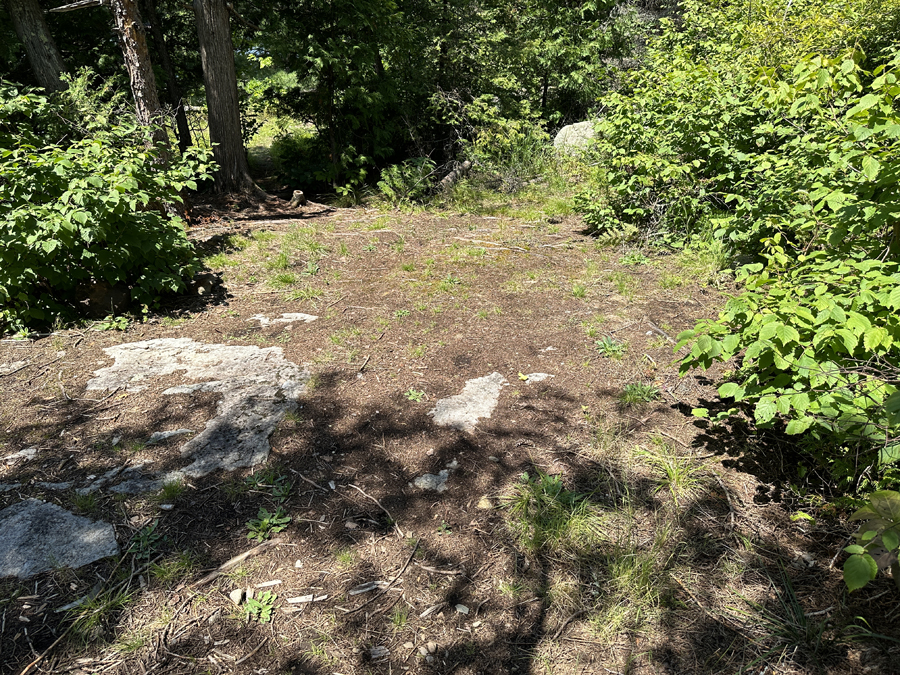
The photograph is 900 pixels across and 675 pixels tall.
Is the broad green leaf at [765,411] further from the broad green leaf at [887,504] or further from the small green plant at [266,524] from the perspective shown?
the small green plant at [266,524]

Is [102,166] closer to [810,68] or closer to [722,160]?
[810,68]

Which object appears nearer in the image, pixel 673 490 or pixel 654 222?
pixel 673 490

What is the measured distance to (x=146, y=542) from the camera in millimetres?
2305

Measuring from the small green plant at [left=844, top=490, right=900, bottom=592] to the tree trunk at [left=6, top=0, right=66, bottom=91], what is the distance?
9.78 m

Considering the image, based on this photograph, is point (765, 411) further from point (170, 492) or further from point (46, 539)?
point (46, 539)

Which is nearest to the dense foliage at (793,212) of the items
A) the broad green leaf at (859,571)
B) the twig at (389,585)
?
the broad green leaf at (859,571)

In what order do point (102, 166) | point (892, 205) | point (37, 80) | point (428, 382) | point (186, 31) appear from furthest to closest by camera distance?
point (186, 31), point (37, 80), point (102, 166), point (428, 382), point (892, 205)

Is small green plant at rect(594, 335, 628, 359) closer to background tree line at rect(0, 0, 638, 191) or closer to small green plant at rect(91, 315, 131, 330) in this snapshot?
small green plant at rect(91, 315, 131, 330)

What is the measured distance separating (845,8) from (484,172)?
6.80 m

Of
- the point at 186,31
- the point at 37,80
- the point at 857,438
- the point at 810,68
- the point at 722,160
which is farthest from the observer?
the point at 186,31

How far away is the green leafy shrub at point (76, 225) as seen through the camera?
11.8 feet

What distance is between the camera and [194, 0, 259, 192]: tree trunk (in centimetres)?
739

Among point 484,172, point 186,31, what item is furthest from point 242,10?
point 484,172

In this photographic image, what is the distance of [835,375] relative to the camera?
84.8 inches
